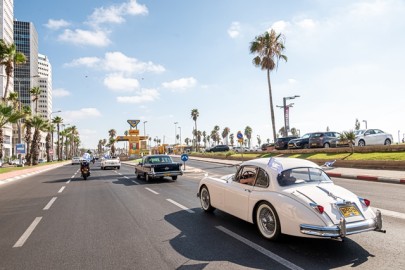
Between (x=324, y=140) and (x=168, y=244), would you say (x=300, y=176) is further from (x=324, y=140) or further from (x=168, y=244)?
(x=324, y=140)

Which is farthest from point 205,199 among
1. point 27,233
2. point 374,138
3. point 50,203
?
point 374,138

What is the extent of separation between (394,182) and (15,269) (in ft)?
48.7

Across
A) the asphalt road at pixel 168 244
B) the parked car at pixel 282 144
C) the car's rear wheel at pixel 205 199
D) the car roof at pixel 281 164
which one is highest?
the parked car at pixel 282 144

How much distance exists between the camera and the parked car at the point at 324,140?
27.2 metres

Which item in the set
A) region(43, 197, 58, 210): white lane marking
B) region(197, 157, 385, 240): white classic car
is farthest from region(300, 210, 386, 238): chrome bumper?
region(43, 197, 58, 210): white lane marking

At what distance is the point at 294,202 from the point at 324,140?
24.0 m

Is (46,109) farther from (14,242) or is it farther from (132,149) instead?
(14,242)

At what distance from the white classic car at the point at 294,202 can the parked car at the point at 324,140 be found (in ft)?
74.0

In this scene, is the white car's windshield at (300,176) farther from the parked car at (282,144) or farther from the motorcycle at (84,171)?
the parked car at (282,144)

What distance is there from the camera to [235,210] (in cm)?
648

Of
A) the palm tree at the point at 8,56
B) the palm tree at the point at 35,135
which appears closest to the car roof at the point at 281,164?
the palm tree at the point at 8,56

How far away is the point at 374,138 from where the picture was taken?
24.7 m

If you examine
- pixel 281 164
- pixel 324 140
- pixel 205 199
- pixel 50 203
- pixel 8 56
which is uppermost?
pixel 8 56

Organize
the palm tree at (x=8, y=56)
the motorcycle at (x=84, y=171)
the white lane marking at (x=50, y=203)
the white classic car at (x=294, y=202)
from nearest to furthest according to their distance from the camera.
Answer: the white classic car at (x=294, y=202)
the white lane marking at (x=50, y=203)
the motorcycle at (x=84, y=171)
the palm tree at (x=8, y=56)
